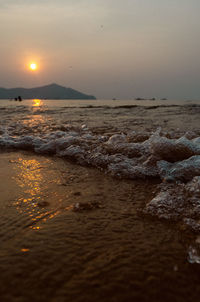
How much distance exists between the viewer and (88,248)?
151cm

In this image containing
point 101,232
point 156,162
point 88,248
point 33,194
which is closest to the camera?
point 88,248

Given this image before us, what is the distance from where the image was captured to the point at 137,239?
1.63 metres

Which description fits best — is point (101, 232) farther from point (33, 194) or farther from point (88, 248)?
point (33, 194)

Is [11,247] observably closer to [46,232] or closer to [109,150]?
[46,232]

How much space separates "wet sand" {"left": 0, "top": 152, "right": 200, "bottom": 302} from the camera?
3.87ft

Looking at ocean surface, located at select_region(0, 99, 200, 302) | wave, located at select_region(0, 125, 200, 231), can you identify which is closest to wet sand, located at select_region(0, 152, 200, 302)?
ocean surface, located at select_region(0, 99, 200, 302)

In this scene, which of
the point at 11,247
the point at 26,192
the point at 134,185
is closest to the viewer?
the point at 11,247

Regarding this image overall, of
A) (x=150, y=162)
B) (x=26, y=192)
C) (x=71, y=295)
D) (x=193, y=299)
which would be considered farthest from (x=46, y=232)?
Answer: (x=150, y=162)

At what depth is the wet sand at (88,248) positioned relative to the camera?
118cm

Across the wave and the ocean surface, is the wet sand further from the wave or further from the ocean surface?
the wave

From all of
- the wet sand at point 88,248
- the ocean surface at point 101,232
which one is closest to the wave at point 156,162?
the ocean surface at point 101,232

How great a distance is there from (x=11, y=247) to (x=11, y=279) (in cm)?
29

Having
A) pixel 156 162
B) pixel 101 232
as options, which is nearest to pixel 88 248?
pixel 101 232

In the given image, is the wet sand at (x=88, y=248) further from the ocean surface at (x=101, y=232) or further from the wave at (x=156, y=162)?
the wave at (x=156, y=162)
